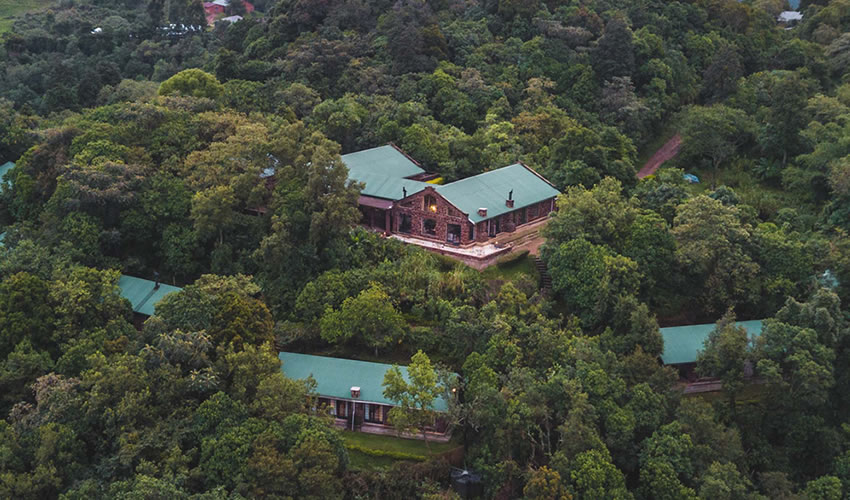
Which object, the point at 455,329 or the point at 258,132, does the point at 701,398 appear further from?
the point at 258,132

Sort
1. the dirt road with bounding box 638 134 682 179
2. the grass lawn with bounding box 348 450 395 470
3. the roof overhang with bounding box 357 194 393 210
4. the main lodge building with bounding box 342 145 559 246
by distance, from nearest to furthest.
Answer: the grass lawn with bounding box 348 450 395 470, the main lodge building with bounding box 342 145 559 246, the roof overhang with bounding box 357 194 393 210, the dirt road with bounding box 638 134 682 179

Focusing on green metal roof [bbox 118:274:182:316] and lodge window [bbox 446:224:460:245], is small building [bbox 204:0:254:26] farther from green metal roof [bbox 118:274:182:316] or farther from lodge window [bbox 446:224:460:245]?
lodge window [bbox 446:224:460:245]

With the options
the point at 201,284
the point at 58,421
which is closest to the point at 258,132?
the point at 201,284

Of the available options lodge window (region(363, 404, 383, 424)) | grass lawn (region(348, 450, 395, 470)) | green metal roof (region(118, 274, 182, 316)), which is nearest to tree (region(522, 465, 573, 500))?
grass lawn (region(348, 450, 395, 470))

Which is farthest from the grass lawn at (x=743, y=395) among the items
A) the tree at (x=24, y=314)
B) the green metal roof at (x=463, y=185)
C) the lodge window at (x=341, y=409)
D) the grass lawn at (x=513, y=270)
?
the tree at (x=24, y=314)

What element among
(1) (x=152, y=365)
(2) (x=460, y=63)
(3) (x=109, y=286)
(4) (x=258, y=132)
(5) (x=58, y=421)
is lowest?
(5) (x=58, y=421)

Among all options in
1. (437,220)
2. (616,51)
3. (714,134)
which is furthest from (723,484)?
(616,51)
